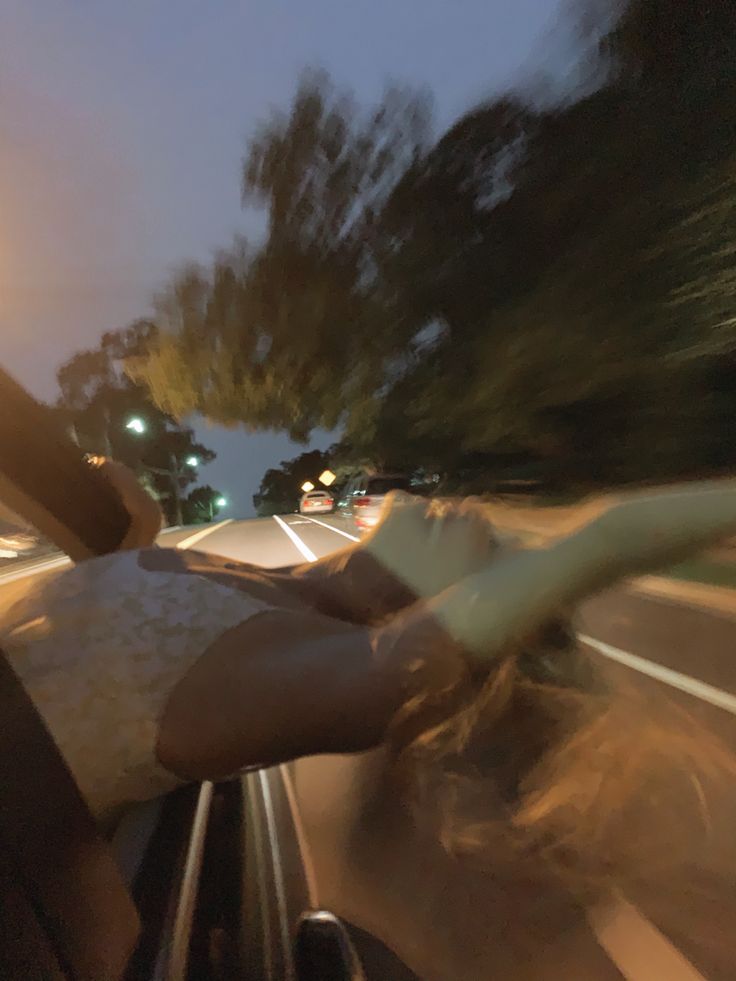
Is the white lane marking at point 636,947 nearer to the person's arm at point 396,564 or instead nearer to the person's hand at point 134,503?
the person's arm at point 396,564

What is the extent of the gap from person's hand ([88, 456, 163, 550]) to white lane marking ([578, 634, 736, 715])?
3.74 m

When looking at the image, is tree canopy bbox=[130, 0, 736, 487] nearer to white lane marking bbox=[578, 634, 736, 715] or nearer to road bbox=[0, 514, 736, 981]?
white lane marking bbox=[578, 634, 736, 715]

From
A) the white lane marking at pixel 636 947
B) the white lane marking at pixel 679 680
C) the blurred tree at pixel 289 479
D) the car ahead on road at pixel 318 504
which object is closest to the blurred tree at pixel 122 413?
the white lane marking at pixel 636 947

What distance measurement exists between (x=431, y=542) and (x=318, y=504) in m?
40.9

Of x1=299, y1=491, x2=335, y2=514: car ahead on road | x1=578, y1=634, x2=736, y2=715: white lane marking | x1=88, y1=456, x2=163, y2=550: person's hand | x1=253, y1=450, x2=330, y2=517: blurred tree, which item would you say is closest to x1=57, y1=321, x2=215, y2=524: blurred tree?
x1=88, y1=456, x2=163, y2=550: person's hand

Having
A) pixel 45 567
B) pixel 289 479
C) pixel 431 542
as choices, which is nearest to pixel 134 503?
pixel 45 567

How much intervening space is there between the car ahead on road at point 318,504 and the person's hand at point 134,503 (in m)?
39.0

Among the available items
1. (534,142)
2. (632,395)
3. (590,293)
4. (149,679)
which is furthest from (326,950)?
(534,142)

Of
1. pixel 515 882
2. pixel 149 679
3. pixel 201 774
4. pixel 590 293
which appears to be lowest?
pixel 515 882

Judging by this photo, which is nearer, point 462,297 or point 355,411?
point 462,297

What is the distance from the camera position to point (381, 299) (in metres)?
17.2

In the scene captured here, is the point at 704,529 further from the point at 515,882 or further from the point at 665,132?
the point at 665,132

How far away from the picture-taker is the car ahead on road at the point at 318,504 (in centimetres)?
4225

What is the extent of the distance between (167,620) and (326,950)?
27.3 inches
